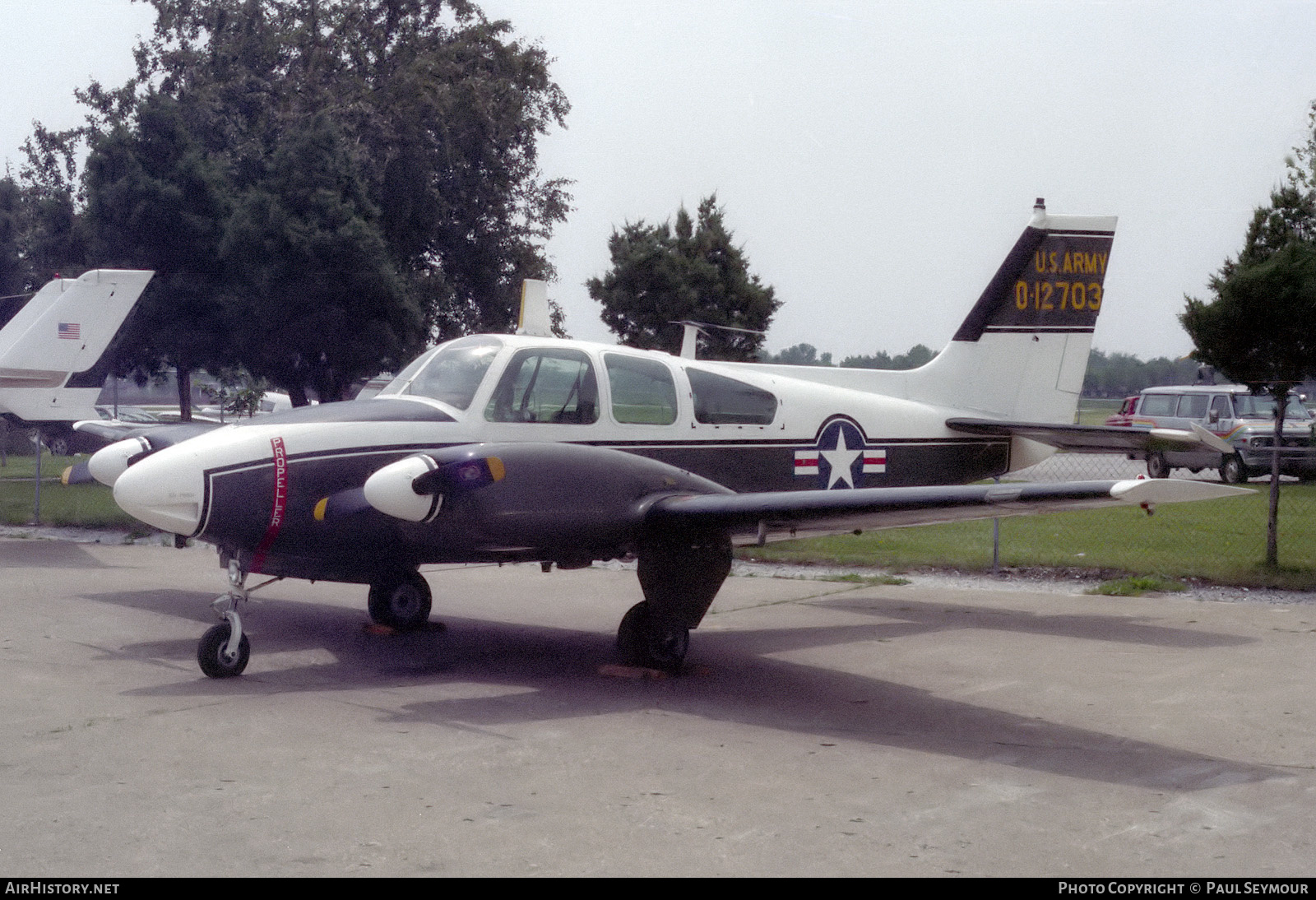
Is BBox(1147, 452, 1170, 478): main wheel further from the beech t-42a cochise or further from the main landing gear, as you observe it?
the main landing gear

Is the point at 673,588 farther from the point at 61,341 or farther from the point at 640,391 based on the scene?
the point at 61,341

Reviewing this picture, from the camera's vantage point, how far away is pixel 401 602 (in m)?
9.38

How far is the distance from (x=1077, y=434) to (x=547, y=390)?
4445 mm

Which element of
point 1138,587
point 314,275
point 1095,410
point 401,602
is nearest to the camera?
point 401,602

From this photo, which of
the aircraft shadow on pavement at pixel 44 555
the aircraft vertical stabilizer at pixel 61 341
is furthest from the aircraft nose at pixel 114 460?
the aircraft vertical stabilizer at pixel 61 341

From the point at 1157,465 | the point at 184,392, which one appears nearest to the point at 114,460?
the point at 184,392

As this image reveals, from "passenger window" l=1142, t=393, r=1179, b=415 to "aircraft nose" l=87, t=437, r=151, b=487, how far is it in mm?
23472

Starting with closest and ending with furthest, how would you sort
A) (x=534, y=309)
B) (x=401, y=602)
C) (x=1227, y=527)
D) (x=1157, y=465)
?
(x=401, y=602) → (x=534, y=309) → (x=1227, y=527) → (x=1157, y=465)

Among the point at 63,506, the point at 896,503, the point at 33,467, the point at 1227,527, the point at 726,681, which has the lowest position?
the point at 33,467

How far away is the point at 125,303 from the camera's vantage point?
747 inches

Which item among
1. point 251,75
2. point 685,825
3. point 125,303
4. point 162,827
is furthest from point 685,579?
point 251,75

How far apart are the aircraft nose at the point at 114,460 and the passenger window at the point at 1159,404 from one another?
23.5 metres

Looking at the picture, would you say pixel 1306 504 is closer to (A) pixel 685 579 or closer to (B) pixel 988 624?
(B) pixel 988 624

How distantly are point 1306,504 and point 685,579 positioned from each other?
43.6ft
